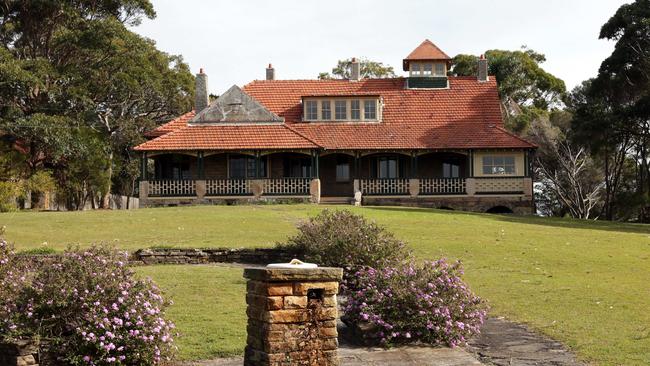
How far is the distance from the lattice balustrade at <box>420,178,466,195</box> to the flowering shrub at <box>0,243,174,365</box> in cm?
3071

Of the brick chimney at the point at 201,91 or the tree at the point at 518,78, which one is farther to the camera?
the tree at the point at 518,78

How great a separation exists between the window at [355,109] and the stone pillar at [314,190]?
5.24m

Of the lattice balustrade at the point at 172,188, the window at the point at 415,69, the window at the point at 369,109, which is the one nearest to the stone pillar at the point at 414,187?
the window at the point at 369,109

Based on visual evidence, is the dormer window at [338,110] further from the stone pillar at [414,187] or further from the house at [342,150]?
the stone pillar at [414,187]

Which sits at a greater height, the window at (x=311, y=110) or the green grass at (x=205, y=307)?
the window at (x=311, y=110)

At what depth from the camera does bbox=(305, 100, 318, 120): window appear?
4038cm

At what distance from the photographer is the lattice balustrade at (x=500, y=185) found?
37906mm

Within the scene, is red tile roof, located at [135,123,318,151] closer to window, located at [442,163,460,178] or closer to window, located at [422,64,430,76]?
window, located at [442,163,460,178]

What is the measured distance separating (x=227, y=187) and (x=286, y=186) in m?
2.81

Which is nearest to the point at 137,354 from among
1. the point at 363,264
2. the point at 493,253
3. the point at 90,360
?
the point at 90,360

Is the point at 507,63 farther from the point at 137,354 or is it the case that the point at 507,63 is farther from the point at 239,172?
the point at 137,354

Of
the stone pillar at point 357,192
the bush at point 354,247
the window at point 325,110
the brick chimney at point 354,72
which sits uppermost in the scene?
the brick chimney at point 354,72

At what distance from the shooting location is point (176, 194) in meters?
37.0

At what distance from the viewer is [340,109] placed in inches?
1594
